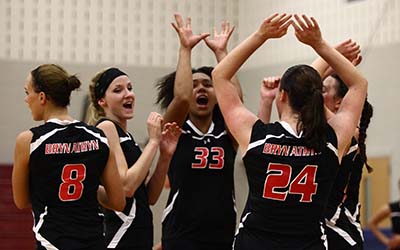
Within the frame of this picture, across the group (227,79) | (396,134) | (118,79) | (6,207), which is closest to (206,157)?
(118,79)

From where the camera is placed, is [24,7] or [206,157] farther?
[24,7]

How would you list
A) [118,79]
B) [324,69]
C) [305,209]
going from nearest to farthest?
1. [305,209]
2. [324,69]
3. [118,79]

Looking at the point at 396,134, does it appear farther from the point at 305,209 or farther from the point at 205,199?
the point at 305,209

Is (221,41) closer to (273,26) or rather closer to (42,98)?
(273,26)

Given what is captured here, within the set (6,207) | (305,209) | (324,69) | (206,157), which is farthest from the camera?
(6,207)

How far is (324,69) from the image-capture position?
4863 millimetres

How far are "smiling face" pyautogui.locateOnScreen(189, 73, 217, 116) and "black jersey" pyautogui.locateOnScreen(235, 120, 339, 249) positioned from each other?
1.67 meters

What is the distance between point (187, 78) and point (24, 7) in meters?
5.92

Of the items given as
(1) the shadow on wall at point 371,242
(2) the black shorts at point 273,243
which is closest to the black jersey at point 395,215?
(1) the shadow on wall at point 371,242

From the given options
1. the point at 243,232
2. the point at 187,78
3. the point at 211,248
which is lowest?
the point at 211,248

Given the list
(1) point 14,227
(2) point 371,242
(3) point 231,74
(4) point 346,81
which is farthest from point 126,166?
(1) point 14,227

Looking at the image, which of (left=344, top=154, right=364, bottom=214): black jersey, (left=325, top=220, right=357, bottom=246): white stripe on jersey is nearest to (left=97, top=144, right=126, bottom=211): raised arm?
(left=325, top=220, right=357, bottom=246): white stripe on jersey

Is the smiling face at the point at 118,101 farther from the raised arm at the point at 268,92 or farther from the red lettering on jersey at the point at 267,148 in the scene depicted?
the red lettering on jersey at the point at 267,148

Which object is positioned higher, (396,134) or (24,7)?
(24,7)
